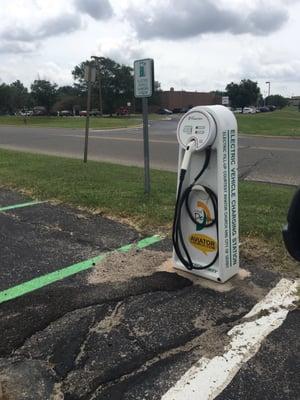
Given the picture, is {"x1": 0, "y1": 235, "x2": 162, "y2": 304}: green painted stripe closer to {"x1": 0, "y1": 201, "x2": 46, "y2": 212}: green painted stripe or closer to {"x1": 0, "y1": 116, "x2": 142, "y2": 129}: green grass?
{"x1": 0, "y1": 201, "x2": 46, "y2": 212}: green painted stripe

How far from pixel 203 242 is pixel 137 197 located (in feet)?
9.63

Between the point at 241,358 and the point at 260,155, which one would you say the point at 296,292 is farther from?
the point at 260,155

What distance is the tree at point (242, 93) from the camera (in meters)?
116

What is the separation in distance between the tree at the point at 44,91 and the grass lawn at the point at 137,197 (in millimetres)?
68328

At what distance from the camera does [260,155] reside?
46.8 ft

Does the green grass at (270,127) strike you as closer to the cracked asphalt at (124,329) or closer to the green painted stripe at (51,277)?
the green painted stripe at (51,277)

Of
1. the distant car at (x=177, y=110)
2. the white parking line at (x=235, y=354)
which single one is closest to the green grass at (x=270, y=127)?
the white parking line at (x=235, y=354)

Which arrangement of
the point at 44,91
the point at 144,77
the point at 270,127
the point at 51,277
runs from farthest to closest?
1. the point at 44,91
2. the point at 270,127
3. the point at 144,77
4. the point at 51,277

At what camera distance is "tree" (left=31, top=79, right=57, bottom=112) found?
246 feet

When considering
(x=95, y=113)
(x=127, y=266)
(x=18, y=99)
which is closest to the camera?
(x=127, y=266)

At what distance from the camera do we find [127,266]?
4.32 m

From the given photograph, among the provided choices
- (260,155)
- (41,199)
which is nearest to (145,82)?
(41,199)

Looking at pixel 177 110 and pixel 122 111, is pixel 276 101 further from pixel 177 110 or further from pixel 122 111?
pixel 122 111


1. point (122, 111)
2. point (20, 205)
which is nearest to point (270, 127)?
point (20, 205)
